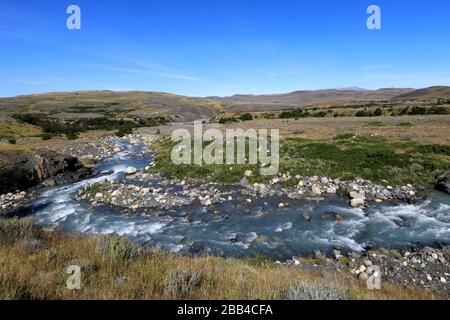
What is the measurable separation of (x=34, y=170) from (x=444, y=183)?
2760cm

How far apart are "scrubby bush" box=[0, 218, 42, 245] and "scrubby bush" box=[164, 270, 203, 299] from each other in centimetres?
451

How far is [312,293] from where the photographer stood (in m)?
5.33

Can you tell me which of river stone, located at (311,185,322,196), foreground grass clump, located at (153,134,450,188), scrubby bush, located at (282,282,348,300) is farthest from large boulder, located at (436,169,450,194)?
scrubby bush, located at (282,282,348,300)

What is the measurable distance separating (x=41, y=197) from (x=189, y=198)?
32.6ft

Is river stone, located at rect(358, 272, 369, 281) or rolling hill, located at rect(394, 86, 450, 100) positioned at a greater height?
rolling hill, located at rect(394, 86, 450, 100)

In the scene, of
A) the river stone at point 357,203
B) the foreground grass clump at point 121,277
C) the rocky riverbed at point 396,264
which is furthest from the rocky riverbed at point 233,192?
the foreground grass clump at point 121,277

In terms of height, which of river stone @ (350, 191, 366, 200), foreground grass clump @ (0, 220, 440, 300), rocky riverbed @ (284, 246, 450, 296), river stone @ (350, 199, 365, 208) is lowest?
rocky riverbed @ (284, 246, 450, 296)

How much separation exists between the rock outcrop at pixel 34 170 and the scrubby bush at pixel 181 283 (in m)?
21.7

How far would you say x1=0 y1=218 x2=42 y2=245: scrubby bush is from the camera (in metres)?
8.06

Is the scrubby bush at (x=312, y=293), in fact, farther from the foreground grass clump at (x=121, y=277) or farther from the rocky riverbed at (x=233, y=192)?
the rocky riverbed at (x=233, y=192)

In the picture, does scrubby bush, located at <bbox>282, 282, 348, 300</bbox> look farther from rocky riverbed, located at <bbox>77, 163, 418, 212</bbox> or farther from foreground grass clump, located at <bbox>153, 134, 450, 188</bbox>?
foreground grass clump, located at <bbox>153, 134, 450, 188</bbox>

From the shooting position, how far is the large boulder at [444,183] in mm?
18750

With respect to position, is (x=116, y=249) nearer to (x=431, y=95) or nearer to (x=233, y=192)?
(x=233, y=192)
